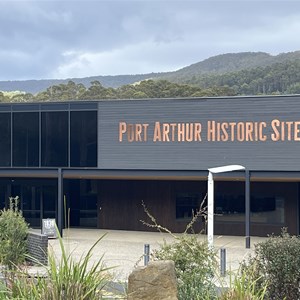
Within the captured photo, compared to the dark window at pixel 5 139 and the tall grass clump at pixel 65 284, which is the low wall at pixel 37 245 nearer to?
the tall grass clump at pixel 65 284

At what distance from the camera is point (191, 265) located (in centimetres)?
973

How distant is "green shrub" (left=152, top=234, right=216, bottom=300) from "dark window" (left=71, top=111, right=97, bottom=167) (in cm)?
1889

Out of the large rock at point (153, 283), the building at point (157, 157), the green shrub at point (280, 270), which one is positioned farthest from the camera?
the building at point (157, 157)

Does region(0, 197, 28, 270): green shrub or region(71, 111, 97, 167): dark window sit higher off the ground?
region(71, 111, 97, 167): dark window

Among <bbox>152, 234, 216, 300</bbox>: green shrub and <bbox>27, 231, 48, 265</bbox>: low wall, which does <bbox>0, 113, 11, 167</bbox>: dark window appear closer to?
<bbox>27, 231, 48, 265</bbox>: low wall

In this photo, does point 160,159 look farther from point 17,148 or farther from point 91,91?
point 91,91

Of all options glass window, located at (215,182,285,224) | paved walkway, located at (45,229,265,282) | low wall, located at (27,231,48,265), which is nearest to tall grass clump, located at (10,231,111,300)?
paved walkway, located at (45,229,265,282)

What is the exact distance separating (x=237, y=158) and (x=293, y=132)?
103 inches

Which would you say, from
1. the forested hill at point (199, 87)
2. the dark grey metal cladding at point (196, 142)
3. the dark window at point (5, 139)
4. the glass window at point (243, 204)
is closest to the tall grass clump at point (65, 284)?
the dark grey metal cladding at point (196, 142)

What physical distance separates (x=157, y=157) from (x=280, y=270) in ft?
58.9

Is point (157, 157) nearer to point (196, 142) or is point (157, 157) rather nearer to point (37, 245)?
point (196, 142)

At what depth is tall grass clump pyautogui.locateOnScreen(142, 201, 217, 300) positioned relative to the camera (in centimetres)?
→ 920

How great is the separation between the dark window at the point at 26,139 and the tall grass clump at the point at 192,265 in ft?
67.4

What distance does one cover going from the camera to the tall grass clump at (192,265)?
30.2 ft
